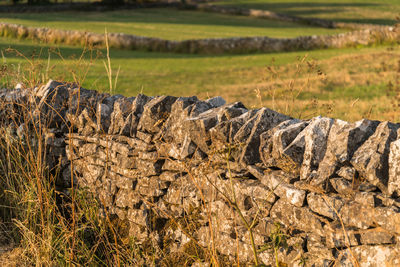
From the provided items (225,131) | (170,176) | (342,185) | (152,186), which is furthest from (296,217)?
(152,186)

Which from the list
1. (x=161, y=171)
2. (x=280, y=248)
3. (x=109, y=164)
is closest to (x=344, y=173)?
(x=280, y=248)

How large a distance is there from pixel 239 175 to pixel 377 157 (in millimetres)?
1027

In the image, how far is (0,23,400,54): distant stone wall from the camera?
17.2m

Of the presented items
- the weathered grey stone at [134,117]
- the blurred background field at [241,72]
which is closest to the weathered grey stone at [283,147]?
the weathered grey stone at [134,117]

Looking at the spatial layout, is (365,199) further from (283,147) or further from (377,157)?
(283,147)

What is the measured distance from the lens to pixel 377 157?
2752 millimetres

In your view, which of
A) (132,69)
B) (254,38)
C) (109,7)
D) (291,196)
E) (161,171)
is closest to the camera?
(291,196)

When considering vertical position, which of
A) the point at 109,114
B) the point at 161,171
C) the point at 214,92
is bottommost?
the point at 214,92

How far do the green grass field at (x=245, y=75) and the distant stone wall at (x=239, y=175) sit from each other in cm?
474

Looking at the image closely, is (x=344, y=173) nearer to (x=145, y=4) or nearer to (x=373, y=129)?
(x=373, y=129)

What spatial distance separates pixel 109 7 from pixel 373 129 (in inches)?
1324

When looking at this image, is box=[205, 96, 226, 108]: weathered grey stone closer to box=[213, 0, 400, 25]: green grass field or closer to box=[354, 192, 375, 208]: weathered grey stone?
box=[354, 192, 375, 208]: weathered grey stone

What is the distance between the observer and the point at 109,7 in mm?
34312

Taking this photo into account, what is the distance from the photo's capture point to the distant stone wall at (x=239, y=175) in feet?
9.08
